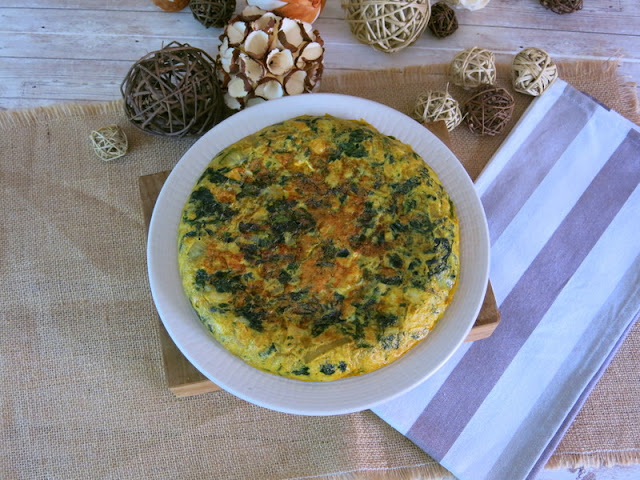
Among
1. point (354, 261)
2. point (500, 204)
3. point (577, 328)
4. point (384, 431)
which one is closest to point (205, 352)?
point (354, 261)

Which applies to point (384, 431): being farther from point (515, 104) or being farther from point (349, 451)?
point (515, 104)

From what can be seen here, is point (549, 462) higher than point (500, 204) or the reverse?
the reverse

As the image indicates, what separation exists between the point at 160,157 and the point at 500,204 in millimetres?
1156

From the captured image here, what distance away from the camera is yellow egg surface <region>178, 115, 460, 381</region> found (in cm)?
125

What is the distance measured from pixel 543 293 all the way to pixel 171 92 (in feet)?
4.29

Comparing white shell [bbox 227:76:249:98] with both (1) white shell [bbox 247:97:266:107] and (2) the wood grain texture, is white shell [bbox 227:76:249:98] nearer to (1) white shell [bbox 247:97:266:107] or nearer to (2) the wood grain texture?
(1) white shell [bbox 247:97:266:107]

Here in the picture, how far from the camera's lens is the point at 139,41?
1924 millimetres

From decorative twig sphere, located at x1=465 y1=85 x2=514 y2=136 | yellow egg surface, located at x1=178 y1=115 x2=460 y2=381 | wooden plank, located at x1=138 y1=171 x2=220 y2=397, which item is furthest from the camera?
decorative twig sphere, located at x1=465 y1=85 x2=514 y2=136

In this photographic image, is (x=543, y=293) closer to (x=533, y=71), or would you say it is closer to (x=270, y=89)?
(x=533, y=71)

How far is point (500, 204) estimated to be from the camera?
1.76m

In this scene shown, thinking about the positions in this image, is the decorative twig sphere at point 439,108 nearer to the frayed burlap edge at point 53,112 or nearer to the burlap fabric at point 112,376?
the burlap fabric at point 112,376

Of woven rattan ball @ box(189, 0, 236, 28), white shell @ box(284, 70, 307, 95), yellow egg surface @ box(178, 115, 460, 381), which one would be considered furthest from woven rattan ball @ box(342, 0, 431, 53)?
yellow egg surface @ box(178, 115, 460, 381)

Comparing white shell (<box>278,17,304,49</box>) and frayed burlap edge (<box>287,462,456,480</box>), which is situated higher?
white shell (<box>278,17,304,49</box>)

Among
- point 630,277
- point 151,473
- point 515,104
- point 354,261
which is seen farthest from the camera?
point 515,104
